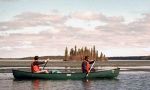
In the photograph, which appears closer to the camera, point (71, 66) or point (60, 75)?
point (60, 75)

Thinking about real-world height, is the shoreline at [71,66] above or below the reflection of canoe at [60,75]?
below

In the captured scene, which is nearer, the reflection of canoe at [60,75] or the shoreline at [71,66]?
the reflection of canoe at [60,75]

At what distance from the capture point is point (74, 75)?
147 feet

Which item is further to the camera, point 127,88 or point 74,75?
point 74,75

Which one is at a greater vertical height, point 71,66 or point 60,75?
point 60,75

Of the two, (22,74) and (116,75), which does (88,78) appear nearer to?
(116,75)

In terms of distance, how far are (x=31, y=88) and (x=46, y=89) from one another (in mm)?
1537

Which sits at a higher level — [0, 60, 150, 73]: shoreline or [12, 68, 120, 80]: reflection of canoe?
[12, 68, 120, 80]: reflection of canoe

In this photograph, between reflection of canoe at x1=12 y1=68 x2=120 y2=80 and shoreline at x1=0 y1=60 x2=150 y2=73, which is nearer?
reflection of canoe at x1=12 y1=68 x2=120 y2=80

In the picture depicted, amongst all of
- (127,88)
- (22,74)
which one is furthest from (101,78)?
(127,88)

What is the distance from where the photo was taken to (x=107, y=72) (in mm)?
46406

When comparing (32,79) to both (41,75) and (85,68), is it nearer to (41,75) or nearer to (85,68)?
(41,75)

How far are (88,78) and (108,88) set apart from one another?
1052 cm

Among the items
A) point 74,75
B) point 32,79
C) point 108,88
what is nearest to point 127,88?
point 108,88
